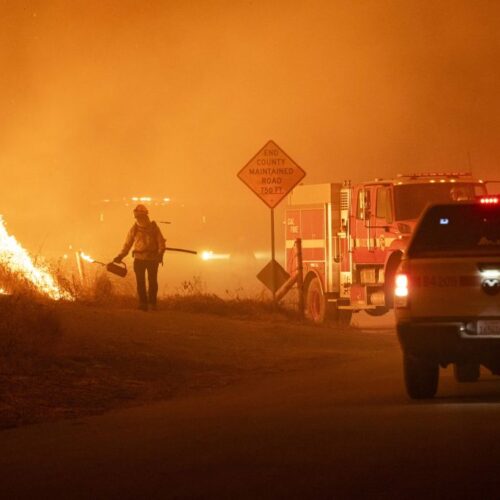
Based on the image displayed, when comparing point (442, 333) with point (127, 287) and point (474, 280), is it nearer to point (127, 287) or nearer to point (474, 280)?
point (474, 280)

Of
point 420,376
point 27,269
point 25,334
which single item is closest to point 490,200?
point 420,376

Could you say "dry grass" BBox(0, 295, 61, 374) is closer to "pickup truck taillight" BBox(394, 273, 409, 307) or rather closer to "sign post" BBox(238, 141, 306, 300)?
"pickup truck taillight" BBox(394, 273, 409, 307)

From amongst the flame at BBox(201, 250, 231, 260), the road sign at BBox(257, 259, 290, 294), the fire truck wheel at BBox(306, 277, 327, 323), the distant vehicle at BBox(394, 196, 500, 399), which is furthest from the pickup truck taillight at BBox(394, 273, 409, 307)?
the flame at BBox(201, 250, 231, 260)

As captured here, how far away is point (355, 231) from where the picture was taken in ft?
81.9

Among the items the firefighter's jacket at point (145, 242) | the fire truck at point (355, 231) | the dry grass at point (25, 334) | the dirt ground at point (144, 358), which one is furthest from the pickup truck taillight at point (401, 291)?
the firefighter's jacket at point (145, 242)

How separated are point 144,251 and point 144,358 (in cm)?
580

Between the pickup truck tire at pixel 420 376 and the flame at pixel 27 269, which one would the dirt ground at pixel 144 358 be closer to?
the flame at pixel 27 269

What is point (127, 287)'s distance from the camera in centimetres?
2616

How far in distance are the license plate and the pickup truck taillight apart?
0.68m

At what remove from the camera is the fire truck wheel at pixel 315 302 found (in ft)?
86.5

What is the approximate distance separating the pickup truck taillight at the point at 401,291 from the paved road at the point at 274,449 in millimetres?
904

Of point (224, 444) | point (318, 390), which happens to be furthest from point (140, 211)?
point (224, 444)

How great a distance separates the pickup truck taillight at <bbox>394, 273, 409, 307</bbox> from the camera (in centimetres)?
1216

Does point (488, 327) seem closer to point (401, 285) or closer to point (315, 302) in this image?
point (401, 285)
